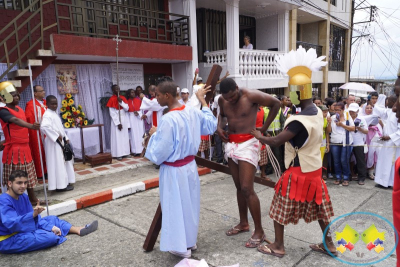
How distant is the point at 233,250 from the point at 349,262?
1.18 m

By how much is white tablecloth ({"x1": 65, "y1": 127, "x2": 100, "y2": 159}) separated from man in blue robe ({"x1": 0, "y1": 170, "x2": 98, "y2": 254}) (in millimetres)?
3992

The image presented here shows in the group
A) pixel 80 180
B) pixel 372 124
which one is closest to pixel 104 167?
pixel 80 180

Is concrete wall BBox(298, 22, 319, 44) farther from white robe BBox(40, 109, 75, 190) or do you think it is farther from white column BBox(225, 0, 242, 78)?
white robe BBox(40, 109, 75, 190)

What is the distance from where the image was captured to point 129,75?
29.5 feet

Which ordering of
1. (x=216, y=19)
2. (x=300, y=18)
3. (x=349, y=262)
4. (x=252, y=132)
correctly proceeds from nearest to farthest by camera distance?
(x=349, y=262) → (x=252, y=132) → (x=216, y=19) → (x=300, y=18)

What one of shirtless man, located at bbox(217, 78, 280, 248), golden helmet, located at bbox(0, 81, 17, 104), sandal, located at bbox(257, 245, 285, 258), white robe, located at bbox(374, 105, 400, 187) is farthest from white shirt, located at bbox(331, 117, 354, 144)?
golden helmet, located at bbox(0, 81, 17, 104)

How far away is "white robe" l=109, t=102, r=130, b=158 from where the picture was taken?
8.01m

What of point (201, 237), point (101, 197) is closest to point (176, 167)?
Answer: point (201, 237)

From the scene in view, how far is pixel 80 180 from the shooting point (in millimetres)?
6176

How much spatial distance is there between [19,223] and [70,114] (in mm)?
4586

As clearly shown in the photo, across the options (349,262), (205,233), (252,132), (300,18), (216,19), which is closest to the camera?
(349,262)

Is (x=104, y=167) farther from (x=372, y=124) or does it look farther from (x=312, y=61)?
(x=372, y=124)

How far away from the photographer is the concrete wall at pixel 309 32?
52.5ft

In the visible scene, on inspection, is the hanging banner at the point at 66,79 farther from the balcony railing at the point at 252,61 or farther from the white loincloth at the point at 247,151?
the white loincloth at the point at 247,151
